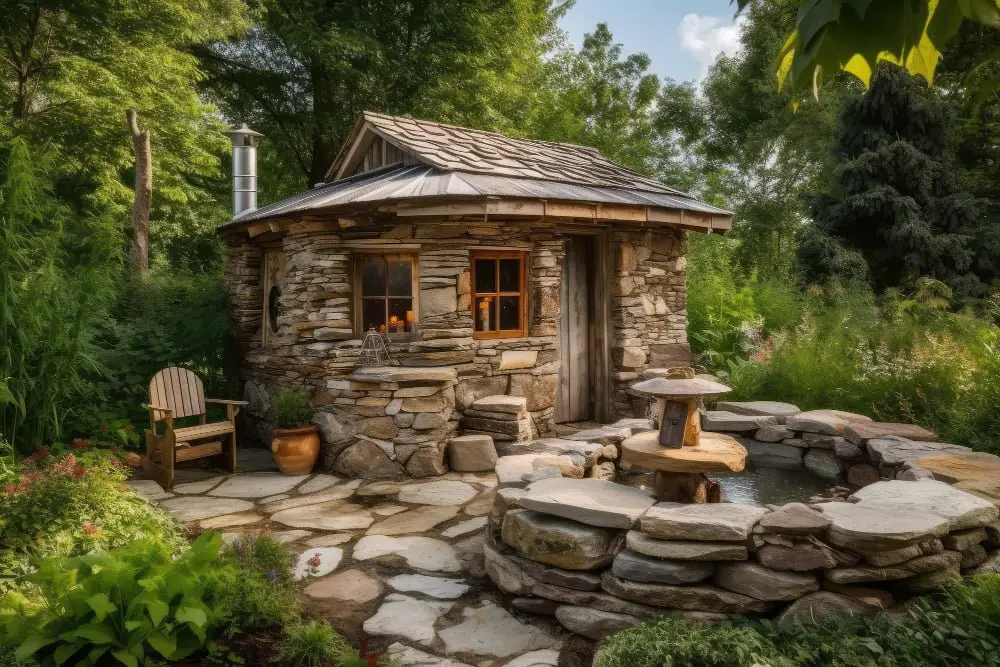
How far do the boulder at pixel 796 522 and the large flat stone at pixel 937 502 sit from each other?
1.39 ft

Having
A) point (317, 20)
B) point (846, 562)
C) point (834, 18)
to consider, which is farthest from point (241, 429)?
point (317, 20)

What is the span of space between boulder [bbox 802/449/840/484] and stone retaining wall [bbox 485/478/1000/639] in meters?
1.84

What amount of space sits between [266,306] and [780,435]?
5830 mm

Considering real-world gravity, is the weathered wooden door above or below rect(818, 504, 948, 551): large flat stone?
above

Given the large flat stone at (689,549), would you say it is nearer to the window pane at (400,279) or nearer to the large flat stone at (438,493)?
the large flat stone at (438,493)

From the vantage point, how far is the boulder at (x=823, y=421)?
538 cm

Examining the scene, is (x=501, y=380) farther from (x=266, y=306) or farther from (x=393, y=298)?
(x=266, y=306)

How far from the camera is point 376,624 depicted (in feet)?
10.9

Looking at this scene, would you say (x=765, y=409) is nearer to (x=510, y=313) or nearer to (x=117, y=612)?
(x=510, y=313)

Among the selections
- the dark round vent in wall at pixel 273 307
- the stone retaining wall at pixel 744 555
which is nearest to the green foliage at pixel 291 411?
the dark round vent in wall at pixel 273 307

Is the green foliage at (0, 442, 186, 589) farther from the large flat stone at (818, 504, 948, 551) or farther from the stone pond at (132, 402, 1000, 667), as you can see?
the large flat stone at (818, 504, 948, 551)

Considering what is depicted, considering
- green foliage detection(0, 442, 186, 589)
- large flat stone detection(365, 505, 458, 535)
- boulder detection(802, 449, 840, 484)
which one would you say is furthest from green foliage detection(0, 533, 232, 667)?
boulder detection(802, 449, 840, 484)

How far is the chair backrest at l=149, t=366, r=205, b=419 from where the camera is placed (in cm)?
626

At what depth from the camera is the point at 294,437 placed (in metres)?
6.17
